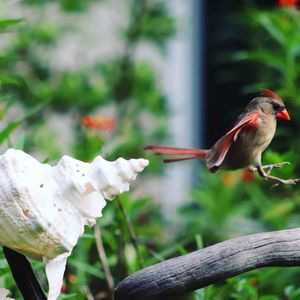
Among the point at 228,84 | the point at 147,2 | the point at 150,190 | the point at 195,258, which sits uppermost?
the point at 195,258

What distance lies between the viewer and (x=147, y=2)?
481cm

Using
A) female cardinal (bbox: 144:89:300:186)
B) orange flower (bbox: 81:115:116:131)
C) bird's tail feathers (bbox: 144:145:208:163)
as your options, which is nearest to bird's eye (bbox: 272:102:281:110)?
female cardinal (bbox: 144:89:300:186)

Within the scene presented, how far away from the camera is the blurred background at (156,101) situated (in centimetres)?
244

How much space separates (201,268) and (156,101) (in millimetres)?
3437

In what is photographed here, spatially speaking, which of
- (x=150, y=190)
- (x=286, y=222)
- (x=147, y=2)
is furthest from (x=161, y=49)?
(x=286, y=222)

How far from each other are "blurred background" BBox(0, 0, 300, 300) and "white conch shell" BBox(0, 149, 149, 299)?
0.51 meters

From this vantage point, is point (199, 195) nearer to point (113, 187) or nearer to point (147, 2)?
point (147, 2)

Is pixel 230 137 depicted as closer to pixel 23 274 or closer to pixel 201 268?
pixel 201 268

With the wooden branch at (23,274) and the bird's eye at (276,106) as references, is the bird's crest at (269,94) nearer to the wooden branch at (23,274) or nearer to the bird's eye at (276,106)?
the bird's eye at (276,106)

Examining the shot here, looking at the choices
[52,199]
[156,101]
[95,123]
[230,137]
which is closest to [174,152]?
[230,137]

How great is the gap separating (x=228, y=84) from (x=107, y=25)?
902mm

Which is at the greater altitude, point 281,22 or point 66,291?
point 281,22

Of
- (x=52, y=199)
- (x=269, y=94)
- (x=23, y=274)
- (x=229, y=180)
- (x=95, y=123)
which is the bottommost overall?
(x=229, y=180)

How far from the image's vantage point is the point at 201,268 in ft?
4.16
